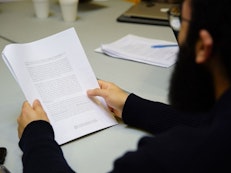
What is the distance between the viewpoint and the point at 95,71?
136 centimetres

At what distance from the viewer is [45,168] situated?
82 centimetres

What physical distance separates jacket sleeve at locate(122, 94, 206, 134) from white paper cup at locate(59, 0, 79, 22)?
2.96 feet

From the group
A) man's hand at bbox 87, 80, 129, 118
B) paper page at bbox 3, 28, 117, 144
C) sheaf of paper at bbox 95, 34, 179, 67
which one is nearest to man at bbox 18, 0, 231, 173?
paper page at bbox 3, 28, 117, 144

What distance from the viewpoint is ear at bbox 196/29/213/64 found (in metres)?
0.63

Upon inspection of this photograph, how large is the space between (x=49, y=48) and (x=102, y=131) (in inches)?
11.3

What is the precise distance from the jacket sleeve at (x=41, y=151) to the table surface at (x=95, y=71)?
2.0 inches

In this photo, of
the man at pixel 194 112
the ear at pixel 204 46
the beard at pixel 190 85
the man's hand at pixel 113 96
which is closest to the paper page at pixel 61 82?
the man's hand at pixel 113 96

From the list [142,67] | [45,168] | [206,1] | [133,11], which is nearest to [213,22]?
[206,1]

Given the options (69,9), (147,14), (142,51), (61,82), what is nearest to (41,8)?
(69,9)

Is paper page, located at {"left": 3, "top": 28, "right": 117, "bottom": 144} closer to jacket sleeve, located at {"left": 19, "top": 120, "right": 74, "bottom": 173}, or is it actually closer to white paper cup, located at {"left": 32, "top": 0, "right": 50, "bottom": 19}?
jacket sleeve, located at {"left": 19, "top": 120, "right": 74, "bottom": 173}

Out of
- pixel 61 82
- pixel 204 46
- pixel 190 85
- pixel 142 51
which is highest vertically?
pixel 204 46

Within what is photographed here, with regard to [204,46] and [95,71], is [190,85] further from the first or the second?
[95,71]

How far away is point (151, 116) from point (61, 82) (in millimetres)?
271

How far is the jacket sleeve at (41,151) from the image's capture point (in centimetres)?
82
